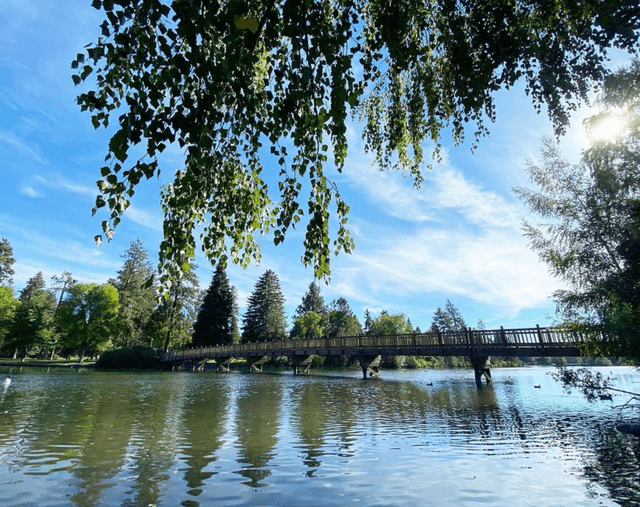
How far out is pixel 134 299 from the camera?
5044 cm

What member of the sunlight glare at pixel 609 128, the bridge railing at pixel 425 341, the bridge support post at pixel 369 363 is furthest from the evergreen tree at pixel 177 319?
the sunlight glare at pixel 609 128

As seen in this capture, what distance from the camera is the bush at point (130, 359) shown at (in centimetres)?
3959

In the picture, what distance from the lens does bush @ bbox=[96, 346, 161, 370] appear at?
39594 mm

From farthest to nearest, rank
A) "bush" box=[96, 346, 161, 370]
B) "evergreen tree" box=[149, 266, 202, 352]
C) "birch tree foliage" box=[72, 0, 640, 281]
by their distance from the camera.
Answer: "evergreen tree" box=[149, 266, 202, 352] < "bush" box=[96, 346, 161, 370] < "birch tree foliage" box=[72, 0, 640, 281]

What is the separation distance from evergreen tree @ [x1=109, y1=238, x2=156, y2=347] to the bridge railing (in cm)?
1231

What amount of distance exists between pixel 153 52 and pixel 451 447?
7.78m

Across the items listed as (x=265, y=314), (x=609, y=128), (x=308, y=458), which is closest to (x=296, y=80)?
(x=308, y=458)

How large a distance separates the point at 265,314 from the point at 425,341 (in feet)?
136

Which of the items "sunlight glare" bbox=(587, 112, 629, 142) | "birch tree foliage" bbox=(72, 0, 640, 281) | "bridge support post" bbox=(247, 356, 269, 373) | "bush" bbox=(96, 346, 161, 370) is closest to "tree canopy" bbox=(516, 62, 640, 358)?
"sunlight glare" bbox=(587, 112, 629, 142)

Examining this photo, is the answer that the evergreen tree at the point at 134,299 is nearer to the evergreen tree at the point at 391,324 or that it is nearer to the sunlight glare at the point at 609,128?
the evergreen tree at the point at 391,324

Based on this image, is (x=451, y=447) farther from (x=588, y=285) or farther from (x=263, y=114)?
(x=588, y=285)

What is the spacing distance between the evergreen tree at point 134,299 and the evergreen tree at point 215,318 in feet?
23.3

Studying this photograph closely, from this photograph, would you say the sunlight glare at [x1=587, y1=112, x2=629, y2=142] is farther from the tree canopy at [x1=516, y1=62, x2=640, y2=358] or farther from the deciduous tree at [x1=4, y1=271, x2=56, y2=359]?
the deciduous tree at [x1=4, y1=271, x2=56, y2=359]

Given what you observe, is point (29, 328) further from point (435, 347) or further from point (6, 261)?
point (435, 347)
